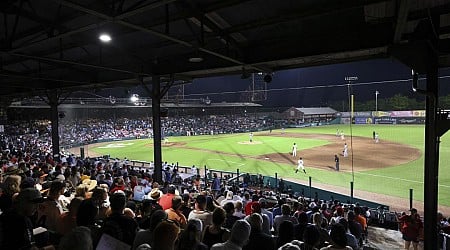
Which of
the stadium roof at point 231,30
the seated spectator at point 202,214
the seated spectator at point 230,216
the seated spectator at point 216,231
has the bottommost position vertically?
the seated spectator at point 230,216

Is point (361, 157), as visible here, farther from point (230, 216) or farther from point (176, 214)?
point (176, 214)

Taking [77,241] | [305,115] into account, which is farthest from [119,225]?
[305,115]

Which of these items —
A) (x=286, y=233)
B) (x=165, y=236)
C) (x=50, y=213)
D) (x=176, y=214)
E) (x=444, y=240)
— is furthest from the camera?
(x=444, y=240)

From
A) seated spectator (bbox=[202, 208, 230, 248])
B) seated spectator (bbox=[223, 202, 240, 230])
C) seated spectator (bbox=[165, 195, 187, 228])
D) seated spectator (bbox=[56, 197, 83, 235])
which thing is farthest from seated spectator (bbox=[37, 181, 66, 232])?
seated spectator (bbox=[223, 202, 240, 230])

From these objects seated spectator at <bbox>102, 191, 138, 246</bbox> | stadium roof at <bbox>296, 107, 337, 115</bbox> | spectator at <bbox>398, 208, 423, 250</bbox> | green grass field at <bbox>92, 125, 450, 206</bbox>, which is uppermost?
stadium roof at <bbox>296, 107, 337, 115</bbox>

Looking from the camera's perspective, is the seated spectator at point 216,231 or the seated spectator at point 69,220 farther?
the seated spectator at point 69,220

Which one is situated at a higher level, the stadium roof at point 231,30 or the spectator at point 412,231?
the stadium roof at point 231,30

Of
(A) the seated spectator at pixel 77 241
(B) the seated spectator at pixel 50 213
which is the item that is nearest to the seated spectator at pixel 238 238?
(A) the seated spectator at pixel 77 241

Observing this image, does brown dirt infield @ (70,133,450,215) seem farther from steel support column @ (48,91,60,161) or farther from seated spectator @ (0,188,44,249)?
seated spectator @ (0,188,44,249)

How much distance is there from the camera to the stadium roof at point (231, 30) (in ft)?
18.8

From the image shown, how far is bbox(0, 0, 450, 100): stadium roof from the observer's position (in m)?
5.72

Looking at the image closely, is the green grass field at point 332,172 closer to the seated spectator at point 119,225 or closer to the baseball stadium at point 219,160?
the baseball stadium at point 219,160

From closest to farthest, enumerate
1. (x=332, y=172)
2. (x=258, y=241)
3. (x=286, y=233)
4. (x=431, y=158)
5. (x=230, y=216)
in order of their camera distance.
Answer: (x=258, y=241) < (x=286, y=233) < (x=230, y=216) < (x=431, y=158) < (x=332, y=172)

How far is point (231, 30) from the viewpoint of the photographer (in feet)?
24.4
